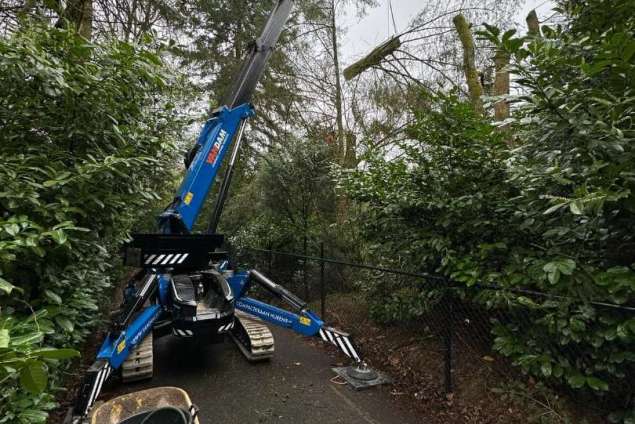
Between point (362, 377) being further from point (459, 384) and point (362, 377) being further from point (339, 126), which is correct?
point (339, 126)

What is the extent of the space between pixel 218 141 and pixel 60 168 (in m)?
2.50

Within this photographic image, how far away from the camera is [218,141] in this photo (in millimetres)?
4395

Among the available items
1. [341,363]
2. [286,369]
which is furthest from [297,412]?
[341,363]

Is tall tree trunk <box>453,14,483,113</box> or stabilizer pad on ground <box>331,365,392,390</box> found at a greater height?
tall tree trunk <box>453,14,483,113</box>

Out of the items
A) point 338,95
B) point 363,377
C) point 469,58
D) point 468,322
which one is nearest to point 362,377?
point 363,377

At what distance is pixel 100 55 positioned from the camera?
226cm

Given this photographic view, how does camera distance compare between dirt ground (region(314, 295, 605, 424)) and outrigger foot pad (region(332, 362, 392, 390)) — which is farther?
outrigger foot pad (region(332, 362, 392, 390))

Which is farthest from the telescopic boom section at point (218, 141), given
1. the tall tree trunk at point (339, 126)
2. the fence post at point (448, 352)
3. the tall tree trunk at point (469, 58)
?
the fence post at point (448, 352)

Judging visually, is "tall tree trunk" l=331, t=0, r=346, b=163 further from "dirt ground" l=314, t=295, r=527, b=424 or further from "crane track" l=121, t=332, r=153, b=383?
"crane track" l=121, t=332, r=153, b=383

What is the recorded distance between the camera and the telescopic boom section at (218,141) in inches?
162

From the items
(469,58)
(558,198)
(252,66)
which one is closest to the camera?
(558,198)

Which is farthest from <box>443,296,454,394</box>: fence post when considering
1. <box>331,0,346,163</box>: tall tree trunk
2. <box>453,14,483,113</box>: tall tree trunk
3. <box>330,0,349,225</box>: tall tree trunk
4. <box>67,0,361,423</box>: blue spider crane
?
<box>331,0,346,163</box>: tall tree trunk

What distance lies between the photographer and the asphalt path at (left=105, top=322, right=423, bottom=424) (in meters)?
3.09

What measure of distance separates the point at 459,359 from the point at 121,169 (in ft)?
12.3
